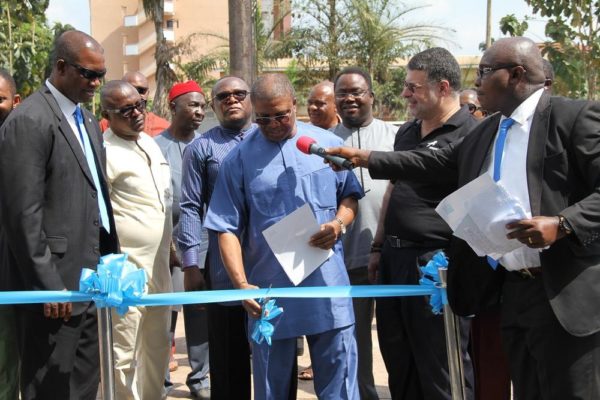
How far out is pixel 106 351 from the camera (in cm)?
→ 411

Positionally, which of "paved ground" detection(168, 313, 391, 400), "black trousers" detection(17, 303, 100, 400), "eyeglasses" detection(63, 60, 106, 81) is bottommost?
"paved ground" detection(168, 313, 391, 400)

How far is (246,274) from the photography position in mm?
4672

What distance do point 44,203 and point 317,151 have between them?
1.45m

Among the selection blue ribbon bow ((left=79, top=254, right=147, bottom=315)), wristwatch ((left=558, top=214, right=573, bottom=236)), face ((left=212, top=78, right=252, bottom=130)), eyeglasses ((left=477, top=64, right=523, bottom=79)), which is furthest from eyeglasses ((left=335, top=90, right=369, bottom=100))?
wristwatch ((left=558, top=214, right=573, bottom=236))

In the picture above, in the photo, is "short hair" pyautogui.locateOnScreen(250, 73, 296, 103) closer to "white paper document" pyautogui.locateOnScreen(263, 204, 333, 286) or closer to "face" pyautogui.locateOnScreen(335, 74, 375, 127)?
"white paper document" pyautogui.locateOnScreen(263, 204, 333, 286)

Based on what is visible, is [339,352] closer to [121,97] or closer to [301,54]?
[121,97]

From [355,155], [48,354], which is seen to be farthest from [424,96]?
[48,354]

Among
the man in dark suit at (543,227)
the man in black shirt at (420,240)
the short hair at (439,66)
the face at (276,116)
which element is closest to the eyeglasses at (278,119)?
the face at (276,116)

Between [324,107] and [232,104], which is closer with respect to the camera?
[232,104]

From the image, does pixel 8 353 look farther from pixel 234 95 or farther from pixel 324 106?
pixel 324 106

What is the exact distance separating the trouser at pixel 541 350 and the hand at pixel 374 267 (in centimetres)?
156

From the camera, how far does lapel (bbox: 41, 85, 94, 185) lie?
4371 millimetres

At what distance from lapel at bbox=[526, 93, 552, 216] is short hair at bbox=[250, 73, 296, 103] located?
1372 mm

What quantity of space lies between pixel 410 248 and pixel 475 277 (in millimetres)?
834
